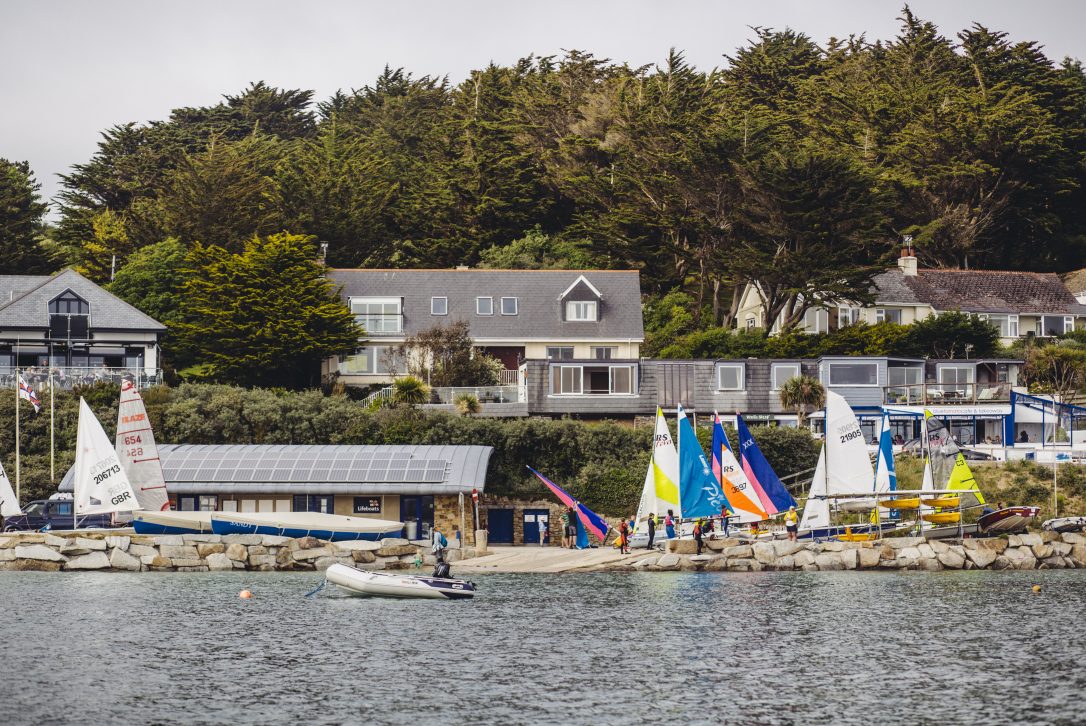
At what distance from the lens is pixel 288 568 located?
58.4 metres

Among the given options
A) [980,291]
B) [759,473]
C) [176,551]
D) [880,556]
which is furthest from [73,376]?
[980,291]

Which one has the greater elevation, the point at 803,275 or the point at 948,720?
the point at 803,275

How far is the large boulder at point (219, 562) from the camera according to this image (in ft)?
190

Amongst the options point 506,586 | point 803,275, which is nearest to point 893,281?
point 803,275

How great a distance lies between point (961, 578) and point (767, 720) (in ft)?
86.1

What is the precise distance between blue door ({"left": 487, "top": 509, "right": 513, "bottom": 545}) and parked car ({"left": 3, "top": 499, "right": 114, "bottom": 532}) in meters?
17.3

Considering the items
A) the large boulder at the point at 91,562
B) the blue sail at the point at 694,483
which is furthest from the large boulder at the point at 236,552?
the blue sail at the point at 694,483

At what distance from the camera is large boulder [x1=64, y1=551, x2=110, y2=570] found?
57500 mm

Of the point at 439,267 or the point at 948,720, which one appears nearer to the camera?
the point at 948,720

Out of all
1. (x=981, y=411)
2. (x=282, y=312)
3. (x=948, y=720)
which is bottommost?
(x=948, y=720)

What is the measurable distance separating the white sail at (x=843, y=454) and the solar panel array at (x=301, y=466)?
17237 millimetres

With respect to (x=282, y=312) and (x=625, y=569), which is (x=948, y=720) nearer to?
(x=625, y=569)

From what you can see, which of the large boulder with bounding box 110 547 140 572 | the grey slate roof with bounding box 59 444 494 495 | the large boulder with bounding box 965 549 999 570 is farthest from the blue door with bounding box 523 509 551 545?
the large boulder with bounding box 965 549 999 570

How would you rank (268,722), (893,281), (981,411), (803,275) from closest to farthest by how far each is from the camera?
(268,722) < (981,411) < (803,275) < (893,281)
